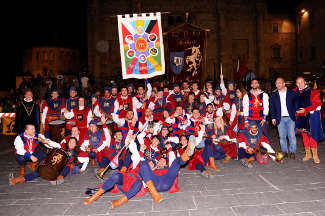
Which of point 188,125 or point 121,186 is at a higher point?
point 188,125

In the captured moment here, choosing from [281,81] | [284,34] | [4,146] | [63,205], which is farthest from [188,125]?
[284,34]

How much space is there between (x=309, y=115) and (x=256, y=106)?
1.41 m

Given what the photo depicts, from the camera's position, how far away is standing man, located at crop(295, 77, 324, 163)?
245 inches

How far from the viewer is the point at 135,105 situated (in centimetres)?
812

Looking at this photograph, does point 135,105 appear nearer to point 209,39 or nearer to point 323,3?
point 209,39

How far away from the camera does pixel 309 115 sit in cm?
638

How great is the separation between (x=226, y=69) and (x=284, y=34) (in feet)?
40.7

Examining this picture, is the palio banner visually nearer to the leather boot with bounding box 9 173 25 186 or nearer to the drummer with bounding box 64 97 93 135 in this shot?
the drummer with bounding box 64 97 93 135

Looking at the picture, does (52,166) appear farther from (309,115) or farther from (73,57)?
(73,57)

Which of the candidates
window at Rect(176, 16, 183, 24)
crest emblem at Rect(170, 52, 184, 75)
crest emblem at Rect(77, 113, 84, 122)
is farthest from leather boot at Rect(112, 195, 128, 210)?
window at Rect(176, 16, 183, 24)

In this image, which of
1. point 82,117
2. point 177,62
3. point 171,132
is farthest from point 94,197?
point 177,62

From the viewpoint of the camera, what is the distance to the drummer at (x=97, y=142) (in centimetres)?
614

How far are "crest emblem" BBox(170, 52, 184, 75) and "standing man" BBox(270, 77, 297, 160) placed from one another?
14.0 ft

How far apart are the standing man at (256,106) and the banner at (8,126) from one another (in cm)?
1174
